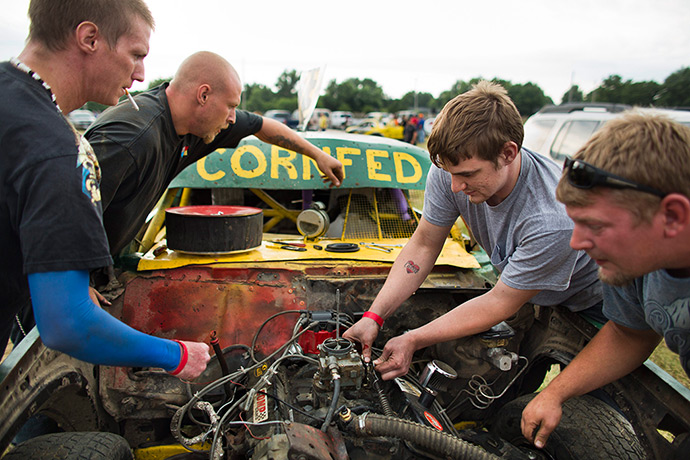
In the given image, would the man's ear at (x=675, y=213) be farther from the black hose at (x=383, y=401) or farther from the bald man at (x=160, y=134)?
the bald man at (x=160, y=134)

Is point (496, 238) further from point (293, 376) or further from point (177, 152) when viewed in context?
point (177, 152)

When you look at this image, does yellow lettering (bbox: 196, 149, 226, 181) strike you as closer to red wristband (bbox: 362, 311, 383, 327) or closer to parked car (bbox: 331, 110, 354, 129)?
red wristband (bbox: 362, 311, 383, 327)

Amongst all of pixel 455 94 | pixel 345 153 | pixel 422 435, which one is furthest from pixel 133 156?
pixel 455 94

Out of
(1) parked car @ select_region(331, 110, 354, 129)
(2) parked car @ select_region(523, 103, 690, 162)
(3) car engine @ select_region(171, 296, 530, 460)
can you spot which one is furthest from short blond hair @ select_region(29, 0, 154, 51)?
(1) parked car @ select_region(331, 110, 354, 129)

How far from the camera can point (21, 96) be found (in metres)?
1.10

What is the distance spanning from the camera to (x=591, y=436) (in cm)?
177

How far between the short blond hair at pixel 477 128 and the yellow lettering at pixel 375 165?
4.12 feet

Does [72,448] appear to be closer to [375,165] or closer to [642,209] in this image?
[642,209]

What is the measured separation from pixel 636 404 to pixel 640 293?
2.22 feet

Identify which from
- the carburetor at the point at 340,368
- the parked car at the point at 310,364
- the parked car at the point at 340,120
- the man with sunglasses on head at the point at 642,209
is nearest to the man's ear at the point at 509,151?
the man with sunglasses on head at the point at 642,209

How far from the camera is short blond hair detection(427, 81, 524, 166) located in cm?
169

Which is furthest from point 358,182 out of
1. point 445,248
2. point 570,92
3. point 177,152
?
point 570,92

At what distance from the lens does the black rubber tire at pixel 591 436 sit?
68.1 inches

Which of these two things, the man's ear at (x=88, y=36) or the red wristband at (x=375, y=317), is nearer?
the man's ear at (x=88, y=36)
